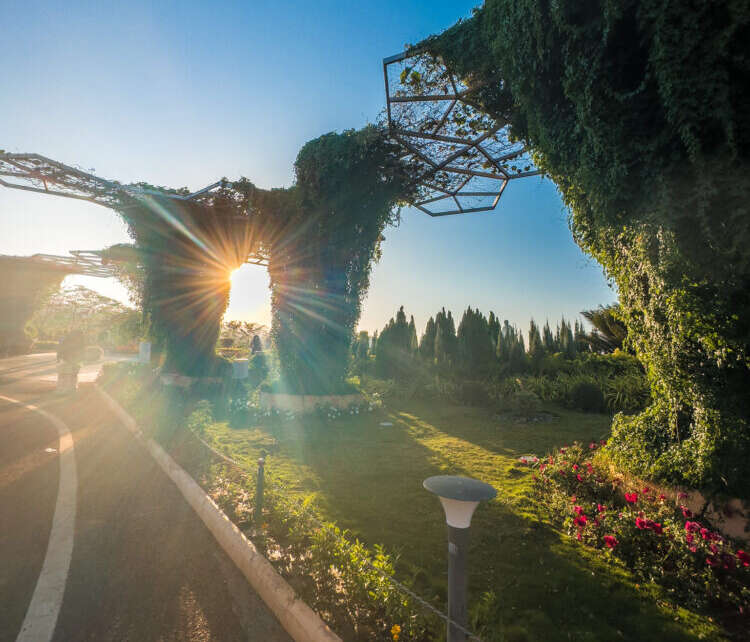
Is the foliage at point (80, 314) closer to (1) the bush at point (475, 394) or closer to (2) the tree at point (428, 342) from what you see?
(2) the tree at point (428, 342)

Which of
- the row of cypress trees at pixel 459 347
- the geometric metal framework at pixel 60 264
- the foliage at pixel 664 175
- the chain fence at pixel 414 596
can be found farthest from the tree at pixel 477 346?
the geometric metal framework at pixel 60 264

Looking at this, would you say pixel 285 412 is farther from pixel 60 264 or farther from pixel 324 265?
pixel 60 264

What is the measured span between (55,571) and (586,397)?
1395 centimetres

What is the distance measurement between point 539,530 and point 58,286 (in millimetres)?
52224

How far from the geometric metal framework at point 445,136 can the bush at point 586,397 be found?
7204mm

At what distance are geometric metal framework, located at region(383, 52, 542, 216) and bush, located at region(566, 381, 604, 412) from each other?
7.20 meters

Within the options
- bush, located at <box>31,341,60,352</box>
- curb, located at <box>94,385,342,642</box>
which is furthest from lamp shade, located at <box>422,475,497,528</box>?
bush, located at <box>31,341,60,352</box>

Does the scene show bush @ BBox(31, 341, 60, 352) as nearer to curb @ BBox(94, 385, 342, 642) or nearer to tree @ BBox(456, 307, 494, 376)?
tree @ BBox(456, 307, 494, 376)

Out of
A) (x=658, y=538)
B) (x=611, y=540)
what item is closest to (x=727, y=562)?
(x=658, y=538)

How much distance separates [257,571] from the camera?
3.28 metres

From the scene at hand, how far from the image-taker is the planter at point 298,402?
11.2 meters

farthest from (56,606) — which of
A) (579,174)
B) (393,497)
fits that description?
(579,174)

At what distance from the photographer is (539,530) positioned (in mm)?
4312

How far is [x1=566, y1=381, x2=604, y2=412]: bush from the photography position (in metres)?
12.3
